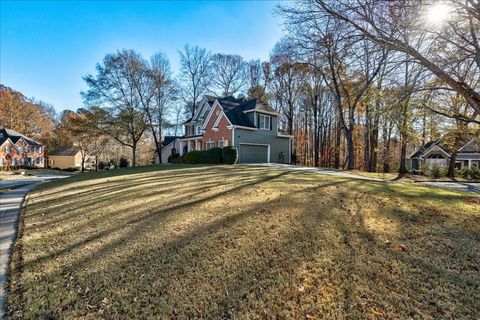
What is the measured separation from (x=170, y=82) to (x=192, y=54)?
634 centimetres

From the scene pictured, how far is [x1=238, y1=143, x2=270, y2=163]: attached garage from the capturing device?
23078mm

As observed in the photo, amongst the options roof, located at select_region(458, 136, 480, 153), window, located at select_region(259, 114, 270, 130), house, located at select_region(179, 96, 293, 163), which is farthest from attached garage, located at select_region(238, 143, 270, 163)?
roof, located at select_region(458, 136, 480, 153)

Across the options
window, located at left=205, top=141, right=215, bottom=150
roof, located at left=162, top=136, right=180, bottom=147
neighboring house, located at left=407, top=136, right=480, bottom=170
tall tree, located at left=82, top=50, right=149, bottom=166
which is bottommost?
neighboring house, located at left=407, top=136, right=480, bottom=170

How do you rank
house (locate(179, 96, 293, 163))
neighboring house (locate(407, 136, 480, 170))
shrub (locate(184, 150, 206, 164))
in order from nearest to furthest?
shrub (locate(184, 150, 206, 164)) < house (locate(179, 96, 293, 163)) < neighboring house (locate(407, 136, 480, 170))

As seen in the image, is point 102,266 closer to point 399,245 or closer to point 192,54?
point 399,245

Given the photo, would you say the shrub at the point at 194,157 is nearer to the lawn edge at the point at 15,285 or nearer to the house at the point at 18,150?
the lawn edge at the point at 15,285

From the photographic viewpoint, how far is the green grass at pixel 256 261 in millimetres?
2967

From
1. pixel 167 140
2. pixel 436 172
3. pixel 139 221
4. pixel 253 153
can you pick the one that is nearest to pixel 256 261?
pixel 139 221

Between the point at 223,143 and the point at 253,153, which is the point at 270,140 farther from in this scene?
the point at 223,143

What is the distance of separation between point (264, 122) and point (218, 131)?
15.6ft

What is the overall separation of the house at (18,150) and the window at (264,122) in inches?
1713

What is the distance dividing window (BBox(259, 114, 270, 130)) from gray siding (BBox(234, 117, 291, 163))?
1.45 feet

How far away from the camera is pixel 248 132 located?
2330 cm

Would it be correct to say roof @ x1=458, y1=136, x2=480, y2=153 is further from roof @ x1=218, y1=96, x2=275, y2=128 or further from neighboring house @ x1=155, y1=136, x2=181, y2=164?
neighboring house @ x1=155, y1=136, x2=181, y2=164
